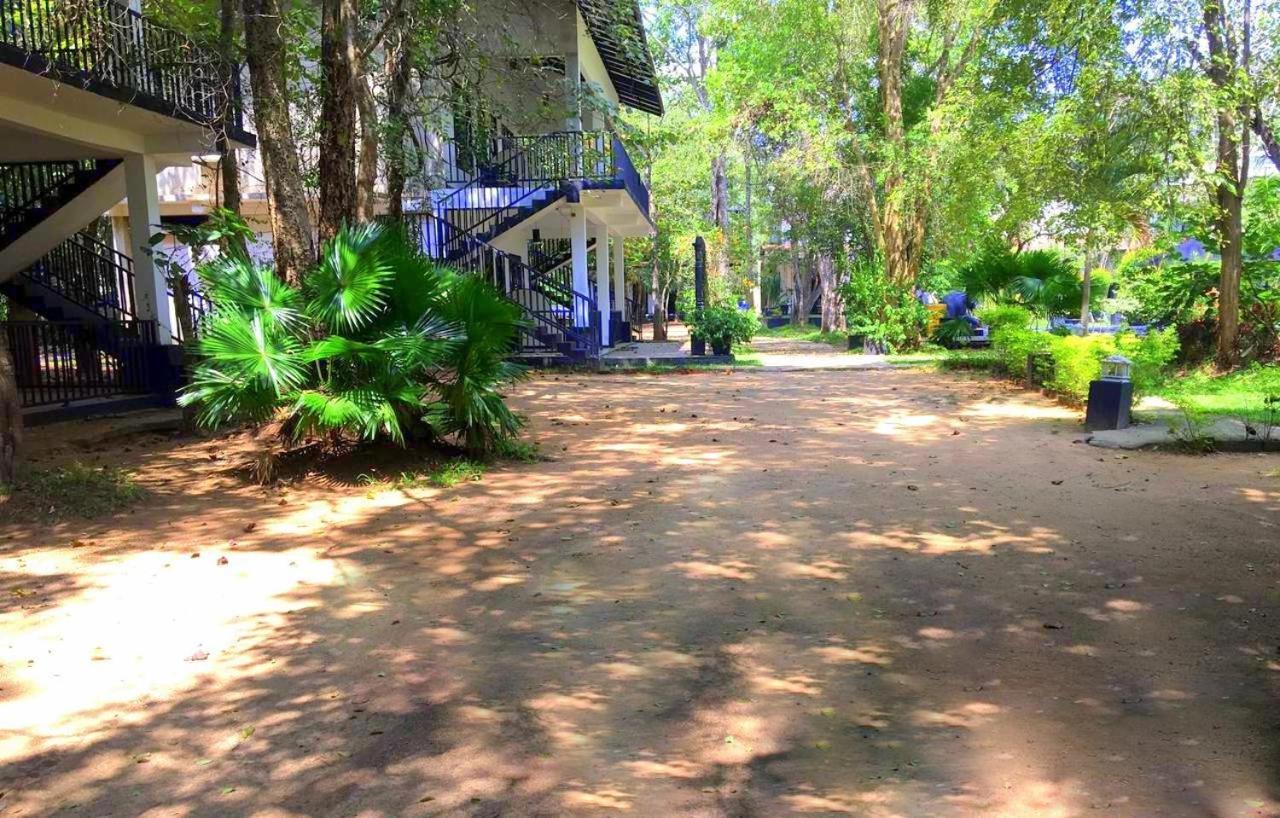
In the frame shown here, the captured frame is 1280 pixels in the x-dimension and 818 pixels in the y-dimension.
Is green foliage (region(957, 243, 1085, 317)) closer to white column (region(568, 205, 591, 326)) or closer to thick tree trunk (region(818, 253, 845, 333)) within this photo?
white column (region(568, 205, 591, 326))

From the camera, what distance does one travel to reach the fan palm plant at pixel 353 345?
8.07m

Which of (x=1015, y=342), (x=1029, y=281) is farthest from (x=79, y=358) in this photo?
(x=1029, y=281)

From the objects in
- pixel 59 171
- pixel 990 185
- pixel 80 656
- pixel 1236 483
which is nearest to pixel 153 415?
pixel 59 171

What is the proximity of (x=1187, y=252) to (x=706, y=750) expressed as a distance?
A: 30528 mm

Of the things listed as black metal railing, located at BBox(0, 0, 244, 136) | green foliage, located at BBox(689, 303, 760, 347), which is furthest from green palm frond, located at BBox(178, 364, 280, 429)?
green foliage, located at BBox(689, 303, 760, 347)

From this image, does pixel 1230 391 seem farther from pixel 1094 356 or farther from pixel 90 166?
pixel 90 166

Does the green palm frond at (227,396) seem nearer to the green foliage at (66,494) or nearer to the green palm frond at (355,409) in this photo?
the green palm frond at (355,409)

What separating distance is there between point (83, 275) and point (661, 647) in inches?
558

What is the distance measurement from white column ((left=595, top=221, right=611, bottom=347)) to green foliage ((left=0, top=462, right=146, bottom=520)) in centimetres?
1616

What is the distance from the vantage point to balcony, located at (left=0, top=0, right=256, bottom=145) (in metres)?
9.98

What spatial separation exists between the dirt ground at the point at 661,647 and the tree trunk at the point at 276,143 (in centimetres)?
239

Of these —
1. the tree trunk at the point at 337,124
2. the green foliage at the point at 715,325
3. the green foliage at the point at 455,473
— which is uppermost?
the tree trunk at the point at 337,124

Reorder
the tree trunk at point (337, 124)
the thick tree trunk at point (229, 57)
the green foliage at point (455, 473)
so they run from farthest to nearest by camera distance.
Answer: the thick tree trunk at point (229, 57) < the tree trunk at point (337, 124) < the green foliage at point (455, 473)

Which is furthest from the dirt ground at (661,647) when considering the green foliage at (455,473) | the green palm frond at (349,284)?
the green palm frond at (349,284)
